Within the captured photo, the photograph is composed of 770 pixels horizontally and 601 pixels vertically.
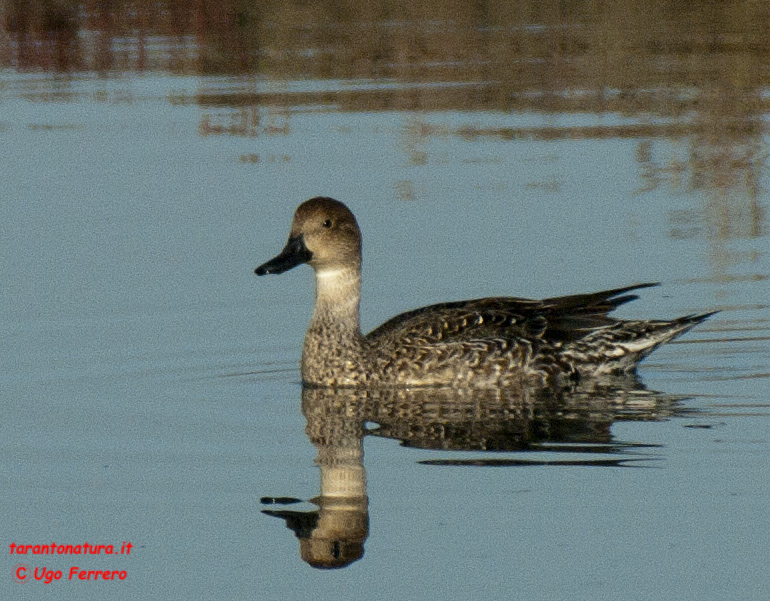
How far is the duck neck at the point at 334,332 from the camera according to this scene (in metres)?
9.63

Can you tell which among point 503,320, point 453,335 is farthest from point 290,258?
point 503,320

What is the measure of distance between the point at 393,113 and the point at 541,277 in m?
5.53

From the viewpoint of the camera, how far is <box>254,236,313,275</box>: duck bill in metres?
9.66

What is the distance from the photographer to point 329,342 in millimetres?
9680

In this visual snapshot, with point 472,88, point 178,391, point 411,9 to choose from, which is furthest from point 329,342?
point 411,9

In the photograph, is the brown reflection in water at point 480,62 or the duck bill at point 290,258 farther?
the brown reflection in water at point 480,62

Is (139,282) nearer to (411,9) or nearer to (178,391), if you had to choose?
(178,391)

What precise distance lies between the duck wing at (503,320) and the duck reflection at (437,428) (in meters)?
0.33

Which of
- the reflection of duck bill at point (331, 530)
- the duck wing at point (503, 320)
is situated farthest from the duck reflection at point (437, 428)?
the duck wing at point (503, 320)

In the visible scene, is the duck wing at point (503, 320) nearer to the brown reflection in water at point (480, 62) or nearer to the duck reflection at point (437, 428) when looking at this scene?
the duck reflection at point (437, 428)

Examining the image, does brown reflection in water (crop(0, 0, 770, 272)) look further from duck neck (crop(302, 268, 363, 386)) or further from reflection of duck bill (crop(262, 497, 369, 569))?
reflection of duck bill (crop(262, 497, 369, 569))

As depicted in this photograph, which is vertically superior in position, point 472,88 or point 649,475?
point 472,88

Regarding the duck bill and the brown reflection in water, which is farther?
the brown reflection in water

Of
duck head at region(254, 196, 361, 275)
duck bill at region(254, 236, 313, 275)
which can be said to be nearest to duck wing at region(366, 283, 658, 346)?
duck head at region(254, 196, 361, 275)
